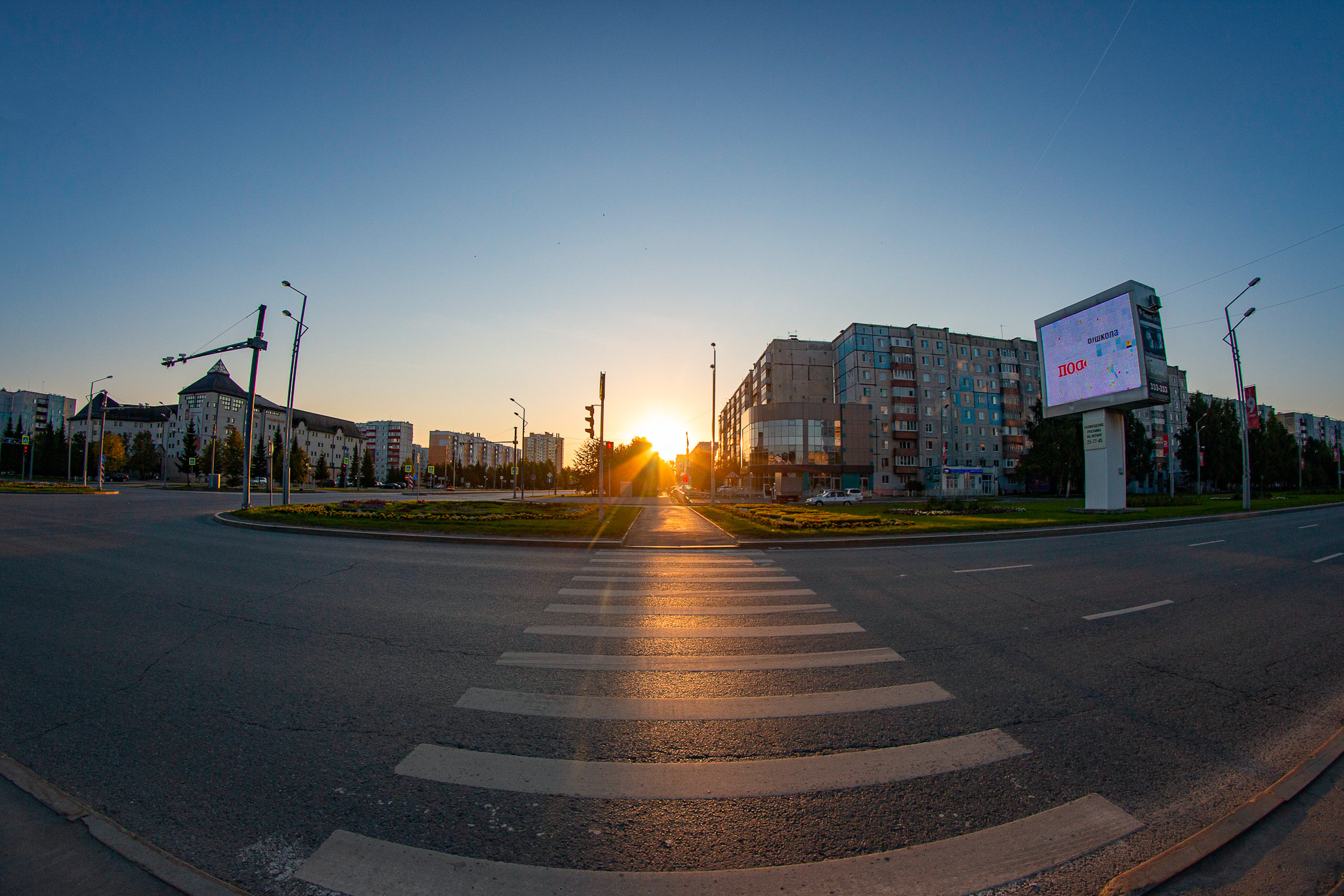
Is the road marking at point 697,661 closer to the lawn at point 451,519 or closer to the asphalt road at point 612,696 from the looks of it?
the asphalt road at point 612,696

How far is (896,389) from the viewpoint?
75.9 meters

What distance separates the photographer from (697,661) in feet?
18.5

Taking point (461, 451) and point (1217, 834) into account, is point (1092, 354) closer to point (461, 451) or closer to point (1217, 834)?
point (1217, 834)

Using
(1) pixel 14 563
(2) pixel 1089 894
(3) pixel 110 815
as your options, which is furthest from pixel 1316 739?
(1) pixel 14 563

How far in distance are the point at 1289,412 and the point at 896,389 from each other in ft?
506

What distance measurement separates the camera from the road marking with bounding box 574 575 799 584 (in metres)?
10.3

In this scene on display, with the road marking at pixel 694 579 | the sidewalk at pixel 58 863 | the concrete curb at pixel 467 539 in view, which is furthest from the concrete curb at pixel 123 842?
the concrete curb at pixel 467 539

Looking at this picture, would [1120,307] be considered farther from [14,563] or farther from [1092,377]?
[14,563]

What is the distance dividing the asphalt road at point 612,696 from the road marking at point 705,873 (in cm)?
8

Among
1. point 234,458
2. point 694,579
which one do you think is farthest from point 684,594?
point 234,458

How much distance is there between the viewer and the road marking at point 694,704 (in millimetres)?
4289

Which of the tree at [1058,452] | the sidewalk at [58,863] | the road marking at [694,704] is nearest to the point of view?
the sidewalk at [58,863]

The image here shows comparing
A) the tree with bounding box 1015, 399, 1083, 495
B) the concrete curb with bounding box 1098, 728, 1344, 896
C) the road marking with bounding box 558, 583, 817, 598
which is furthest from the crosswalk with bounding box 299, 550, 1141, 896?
the tree with bounding box 1015, 399, 1083, 495

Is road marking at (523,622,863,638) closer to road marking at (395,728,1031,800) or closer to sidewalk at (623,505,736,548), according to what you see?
road marking at (395,728,1031,800)
